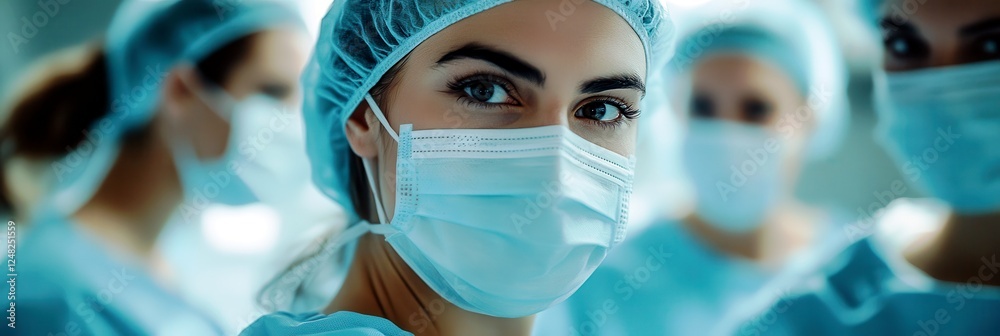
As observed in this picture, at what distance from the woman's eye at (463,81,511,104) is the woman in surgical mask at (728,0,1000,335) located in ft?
3.64

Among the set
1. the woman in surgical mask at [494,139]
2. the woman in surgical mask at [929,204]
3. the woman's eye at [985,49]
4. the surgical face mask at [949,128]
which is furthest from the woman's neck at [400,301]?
the woman's eye at [985,49]

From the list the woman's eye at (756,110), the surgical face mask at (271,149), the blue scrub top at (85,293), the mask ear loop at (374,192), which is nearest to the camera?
the mask ear loop at (374,192)

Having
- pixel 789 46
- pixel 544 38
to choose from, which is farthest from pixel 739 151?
pixel 544 38

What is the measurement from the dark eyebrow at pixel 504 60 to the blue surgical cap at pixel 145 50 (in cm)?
82

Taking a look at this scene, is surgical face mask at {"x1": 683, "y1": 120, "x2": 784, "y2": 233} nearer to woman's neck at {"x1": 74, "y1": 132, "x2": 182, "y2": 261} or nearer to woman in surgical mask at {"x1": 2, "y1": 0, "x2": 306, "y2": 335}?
woman in surgical mask at {"x1": 2, "y1": 0, "x2": 306, "y2": 335}

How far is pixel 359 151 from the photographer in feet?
4.72

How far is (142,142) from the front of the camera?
1986mm

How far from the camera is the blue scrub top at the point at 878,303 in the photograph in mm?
1954

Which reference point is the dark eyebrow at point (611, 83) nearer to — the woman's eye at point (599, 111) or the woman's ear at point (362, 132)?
the woman's eye at point (599, 111)

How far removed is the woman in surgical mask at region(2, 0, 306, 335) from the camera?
1.87 m

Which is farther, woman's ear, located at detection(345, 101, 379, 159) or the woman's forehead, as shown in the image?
woman's ear, located at detection(345, 101, 379, 159)

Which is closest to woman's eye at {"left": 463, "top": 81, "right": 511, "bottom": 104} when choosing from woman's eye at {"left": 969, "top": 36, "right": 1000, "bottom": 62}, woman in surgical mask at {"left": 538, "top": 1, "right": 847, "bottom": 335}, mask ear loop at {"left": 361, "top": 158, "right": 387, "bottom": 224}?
mask ear loop at {"left": 361, "top": 158, "right": 387, "bottom": 224}

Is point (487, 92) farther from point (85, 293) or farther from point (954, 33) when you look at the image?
point (954, 33)

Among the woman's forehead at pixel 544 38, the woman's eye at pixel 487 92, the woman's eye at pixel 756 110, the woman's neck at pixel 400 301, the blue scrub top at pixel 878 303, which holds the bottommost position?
the woman's neck at pixel 400 301
